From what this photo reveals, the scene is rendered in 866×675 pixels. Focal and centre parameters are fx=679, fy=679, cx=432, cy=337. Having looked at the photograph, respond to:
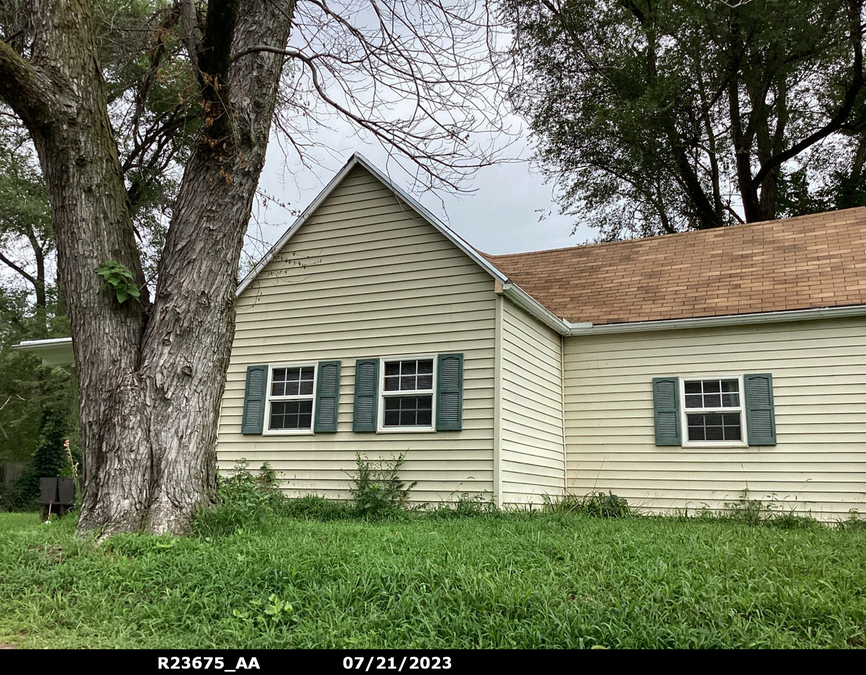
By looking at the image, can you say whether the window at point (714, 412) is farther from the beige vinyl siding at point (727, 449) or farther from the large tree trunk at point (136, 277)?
the large tree trunk at point (136, 277)

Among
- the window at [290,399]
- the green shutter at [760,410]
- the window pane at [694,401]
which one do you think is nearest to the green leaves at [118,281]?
the window at [290,399]

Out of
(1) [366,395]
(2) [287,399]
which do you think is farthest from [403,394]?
(2) [287,399]

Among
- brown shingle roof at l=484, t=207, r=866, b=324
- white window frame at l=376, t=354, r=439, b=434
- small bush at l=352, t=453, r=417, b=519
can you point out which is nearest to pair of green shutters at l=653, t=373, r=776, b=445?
brown shingle roof at l=484, t=207, r=866, b=324

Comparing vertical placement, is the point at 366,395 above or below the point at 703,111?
below

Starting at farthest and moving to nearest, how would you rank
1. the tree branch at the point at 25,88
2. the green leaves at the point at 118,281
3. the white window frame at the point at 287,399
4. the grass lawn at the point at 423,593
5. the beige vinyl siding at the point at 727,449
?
the white window frame at the point at 287,399, the beige vinyl siding at the point at 727,449, the green leaves at the point at 118,281, the tree branch at the point at 25,88, the grass lawn at the point at 423,593

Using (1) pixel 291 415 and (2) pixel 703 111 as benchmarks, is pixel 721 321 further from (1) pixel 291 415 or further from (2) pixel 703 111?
(2) pixel 703 111

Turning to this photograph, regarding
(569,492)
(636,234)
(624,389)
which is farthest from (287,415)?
(636,234)

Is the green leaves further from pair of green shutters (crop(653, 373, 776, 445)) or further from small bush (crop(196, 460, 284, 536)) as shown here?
pair of green shutters (crop(653, 373, 776, 445))

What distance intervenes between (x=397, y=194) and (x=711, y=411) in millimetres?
6279

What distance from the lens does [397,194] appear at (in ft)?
35.4

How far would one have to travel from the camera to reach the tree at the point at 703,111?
1966cm

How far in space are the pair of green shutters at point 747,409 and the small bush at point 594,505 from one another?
50.4 inches

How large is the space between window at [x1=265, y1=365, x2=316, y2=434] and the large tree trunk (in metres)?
4.41

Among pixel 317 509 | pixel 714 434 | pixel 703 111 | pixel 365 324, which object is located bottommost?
pixel 317 509
